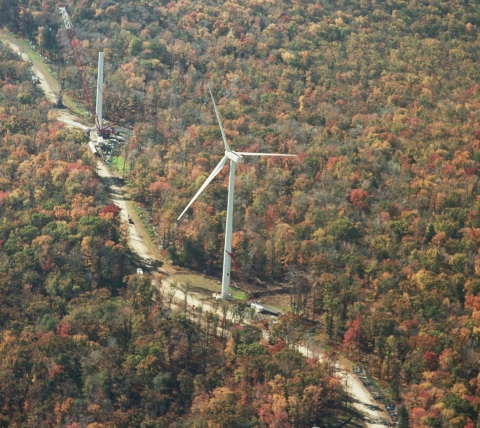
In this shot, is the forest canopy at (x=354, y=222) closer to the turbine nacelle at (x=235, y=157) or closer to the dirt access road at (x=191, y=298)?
the dirt access road at (x=191, y=298)

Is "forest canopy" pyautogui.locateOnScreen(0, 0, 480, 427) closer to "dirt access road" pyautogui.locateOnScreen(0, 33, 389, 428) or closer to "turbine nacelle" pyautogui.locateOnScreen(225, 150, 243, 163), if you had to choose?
"dirt access road" pyautogui.locateOnScreen(0, 33, 389, 428)

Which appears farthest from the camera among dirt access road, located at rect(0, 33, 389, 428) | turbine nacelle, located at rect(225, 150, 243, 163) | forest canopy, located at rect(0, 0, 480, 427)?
forest canopy, located at rect(0, 0, 480, 427)

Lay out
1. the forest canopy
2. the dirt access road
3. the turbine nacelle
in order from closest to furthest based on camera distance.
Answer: the dirt access road → the turbine nacelle → the forest canopy

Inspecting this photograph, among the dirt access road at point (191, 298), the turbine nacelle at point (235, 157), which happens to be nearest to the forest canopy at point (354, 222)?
the dirt access road at point (191, 298)

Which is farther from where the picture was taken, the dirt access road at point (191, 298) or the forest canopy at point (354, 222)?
the forest canopy at point (354, 222)

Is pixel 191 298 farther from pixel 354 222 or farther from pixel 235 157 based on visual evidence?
pixel 354 222

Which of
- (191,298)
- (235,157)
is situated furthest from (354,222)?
(235,157)

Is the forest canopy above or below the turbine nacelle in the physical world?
below

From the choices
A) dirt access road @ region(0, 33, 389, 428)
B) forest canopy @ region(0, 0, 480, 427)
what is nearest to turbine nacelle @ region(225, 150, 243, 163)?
dirt access road @ region(0, 33, 389, 428)

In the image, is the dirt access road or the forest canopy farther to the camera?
the forest canopy

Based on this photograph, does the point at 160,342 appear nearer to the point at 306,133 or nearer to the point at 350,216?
the point at 350,216

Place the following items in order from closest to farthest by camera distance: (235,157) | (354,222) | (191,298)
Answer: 1. (235,157)
2. (191,298)
3. (354,222)

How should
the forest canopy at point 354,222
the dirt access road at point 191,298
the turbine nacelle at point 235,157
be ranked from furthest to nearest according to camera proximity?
the forest canopy at point 354,222
the turbine nacelle at point 235,157
the dirt access road at point 191,298
